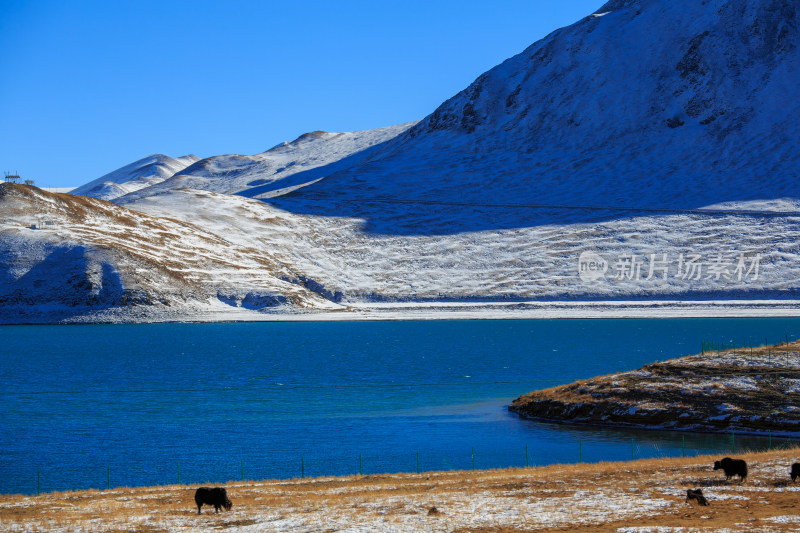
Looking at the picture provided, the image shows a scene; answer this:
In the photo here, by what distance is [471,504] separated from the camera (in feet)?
93.7

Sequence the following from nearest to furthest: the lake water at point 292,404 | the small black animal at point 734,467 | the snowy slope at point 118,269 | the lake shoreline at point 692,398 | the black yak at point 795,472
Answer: the black yak at point 795,472, the small black animal at point 734,467, the lake water at point 292,404, the lake shoreline at point 692,398, the snowy slope at point 118,269

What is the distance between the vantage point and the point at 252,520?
27047 mm

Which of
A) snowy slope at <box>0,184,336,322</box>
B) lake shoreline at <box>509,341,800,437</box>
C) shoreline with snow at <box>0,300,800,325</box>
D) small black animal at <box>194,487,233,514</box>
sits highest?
snowy slope at <box>0,184,336,322</box>

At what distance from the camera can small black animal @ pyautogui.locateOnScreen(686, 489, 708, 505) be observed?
26.9 m

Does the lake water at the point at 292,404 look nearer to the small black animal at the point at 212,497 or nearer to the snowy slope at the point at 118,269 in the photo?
the small black animal at the point at 212,497

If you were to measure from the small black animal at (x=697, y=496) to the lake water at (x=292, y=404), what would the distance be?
53.9 ft

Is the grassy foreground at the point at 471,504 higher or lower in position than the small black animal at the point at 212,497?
lower

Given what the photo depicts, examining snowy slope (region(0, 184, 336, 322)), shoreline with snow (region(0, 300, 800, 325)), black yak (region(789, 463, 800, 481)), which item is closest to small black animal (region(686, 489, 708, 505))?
black yak (region(789, 463, 800, 481))

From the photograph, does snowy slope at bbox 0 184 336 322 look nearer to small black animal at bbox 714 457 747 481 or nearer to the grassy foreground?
the grassy foreground

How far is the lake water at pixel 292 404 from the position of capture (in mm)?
44844

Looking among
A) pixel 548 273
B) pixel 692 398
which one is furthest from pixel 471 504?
pixel 548 273

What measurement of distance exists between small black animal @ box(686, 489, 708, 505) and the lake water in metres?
16.4

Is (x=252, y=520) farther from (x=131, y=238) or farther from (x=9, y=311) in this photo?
(x=131, y=238)

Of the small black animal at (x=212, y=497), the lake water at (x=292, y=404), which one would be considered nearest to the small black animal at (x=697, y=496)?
the small black animal at (x=212, y=497)
